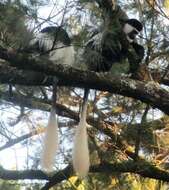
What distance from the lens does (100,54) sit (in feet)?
6.40

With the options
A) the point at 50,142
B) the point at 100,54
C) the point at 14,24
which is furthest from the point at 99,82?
the point at 50,142

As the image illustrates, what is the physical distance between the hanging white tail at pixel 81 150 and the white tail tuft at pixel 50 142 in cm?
10

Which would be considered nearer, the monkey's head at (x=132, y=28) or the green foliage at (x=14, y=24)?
the green foliage at (x=14, y=24)

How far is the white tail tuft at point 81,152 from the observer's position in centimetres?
205

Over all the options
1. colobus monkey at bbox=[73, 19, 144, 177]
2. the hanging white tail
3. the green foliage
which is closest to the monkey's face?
colobus monkey at bbox=[73, 19, 144, 177]

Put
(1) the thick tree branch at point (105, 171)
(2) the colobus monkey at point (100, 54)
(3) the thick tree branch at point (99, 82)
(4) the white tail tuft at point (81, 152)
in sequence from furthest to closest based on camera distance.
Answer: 1. (1) the thick tree branch at point (105, 171)
2. (4) the white tail tuft at point (81, 152)
3. (2) the colobus monkey at point (100, 54)
4. (3) the thick tree branch at point (99, 82)

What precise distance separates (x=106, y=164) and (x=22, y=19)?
903 millimetres

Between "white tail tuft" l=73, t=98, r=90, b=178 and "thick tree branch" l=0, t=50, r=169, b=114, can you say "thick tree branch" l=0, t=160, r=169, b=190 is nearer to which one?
"white tail tuft" l=73, t=98, r=90, b=178

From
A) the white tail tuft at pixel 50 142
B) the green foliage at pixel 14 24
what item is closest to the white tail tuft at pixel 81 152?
the white tail tuft at pixel 50 142

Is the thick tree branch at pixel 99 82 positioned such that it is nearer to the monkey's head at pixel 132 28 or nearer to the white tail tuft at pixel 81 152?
the white tail tuft at pixel 81 152

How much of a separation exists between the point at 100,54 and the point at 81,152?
0.46 m

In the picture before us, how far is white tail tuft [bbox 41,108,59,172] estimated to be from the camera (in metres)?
2.14

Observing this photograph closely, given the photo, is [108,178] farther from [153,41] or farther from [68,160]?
[153,41]

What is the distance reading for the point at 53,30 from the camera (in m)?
1.71
